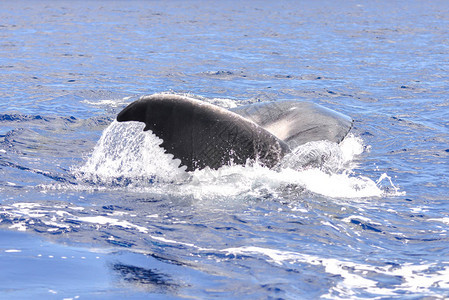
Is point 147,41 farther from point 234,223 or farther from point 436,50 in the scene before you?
point 234,223

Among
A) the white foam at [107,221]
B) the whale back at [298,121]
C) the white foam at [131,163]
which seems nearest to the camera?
the white foam at [107,221]

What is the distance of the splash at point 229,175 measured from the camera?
8.62 metres

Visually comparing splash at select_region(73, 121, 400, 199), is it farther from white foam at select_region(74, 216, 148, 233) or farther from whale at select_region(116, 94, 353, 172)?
white foam at select_region(74, 216, 148, 233)

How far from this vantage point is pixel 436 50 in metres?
28.9

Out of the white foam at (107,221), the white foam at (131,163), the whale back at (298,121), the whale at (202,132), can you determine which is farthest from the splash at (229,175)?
the white foam at (107,221)

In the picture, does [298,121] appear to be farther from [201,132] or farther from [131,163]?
[201,132]

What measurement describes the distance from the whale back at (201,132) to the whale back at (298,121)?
1.70 m

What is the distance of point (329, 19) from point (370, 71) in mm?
25780

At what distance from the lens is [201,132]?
8.23m

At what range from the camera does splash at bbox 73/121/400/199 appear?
862 cm

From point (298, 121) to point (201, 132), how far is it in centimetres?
307

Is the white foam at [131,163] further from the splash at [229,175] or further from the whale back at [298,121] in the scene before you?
the whale back at [298,121]

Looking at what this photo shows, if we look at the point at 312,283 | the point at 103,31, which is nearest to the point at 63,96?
the point at 312,283

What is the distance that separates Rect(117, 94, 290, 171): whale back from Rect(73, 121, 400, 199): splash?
127 millimetres
